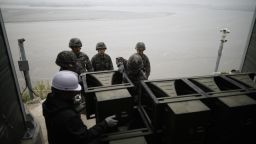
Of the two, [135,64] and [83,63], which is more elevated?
[135,64]

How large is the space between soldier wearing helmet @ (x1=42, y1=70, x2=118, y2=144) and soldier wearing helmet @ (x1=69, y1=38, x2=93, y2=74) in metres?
2.35

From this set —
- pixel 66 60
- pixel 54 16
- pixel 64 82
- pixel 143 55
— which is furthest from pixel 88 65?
pixel 54 16

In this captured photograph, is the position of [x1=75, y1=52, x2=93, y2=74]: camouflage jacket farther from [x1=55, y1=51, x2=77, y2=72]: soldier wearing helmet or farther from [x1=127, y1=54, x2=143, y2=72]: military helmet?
[x1=127, y1=54, x2=143, y2=72]: military helmet

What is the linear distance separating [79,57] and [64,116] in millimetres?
2928

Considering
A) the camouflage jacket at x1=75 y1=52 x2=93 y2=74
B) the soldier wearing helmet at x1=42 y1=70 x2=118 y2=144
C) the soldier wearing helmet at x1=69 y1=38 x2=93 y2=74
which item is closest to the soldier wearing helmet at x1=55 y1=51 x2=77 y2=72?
the soldier wearing helmet at x1=69 y1=38 x2=93 y2=74

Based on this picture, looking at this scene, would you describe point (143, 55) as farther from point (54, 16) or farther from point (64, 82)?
point (54, 16)

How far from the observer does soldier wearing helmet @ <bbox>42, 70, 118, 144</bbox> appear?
202 cm

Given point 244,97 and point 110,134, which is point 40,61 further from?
point 244,97

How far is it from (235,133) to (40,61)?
10670mm

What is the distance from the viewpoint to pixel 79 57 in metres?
4.80

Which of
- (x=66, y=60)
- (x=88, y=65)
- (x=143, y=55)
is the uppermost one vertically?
(x=66, y=60)

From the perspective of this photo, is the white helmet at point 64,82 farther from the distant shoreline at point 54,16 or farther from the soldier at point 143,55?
the distant shoreline at point 54,16

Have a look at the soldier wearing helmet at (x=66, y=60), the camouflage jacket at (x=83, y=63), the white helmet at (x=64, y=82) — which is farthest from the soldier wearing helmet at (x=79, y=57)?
the white helmet at (x=64, y=82)

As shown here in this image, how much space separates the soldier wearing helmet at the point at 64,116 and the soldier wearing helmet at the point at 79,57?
2348 mm
